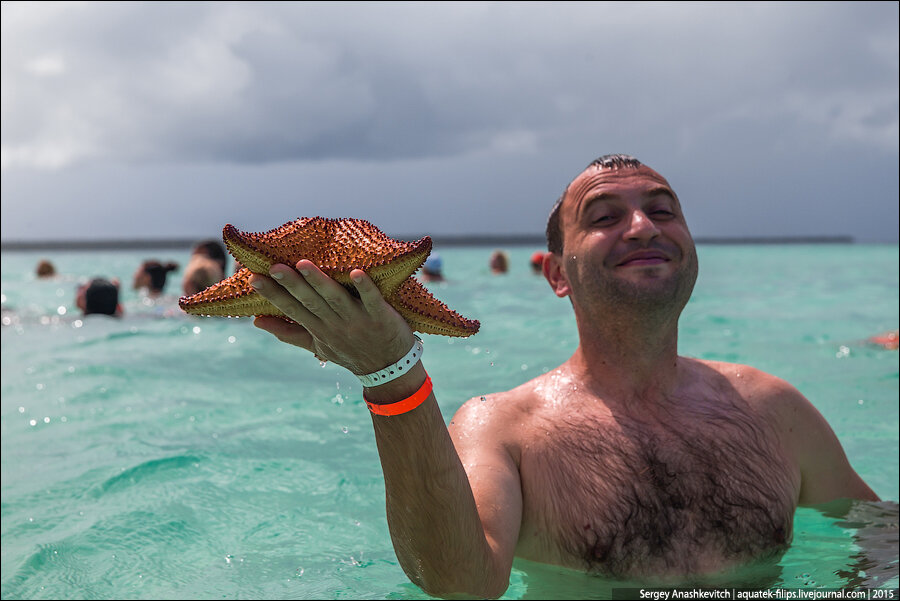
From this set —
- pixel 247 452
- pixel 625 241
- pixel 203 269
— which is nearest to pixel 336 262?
pixel 625 241

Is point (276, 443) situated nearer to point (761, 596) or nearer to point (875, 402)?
point (761, 596)

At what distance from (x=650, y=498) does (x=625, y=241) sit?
3.12 ft

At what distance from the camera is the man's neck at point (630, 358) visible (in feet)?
10.1

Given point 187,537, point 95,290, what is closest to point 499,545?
point 187,537

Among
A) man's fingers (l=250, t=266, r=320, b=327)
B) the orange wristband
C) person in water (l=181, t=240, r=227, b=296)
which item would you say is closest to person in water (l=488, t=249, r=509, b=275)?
person in water (l=181, t=240, r=227, b=296)

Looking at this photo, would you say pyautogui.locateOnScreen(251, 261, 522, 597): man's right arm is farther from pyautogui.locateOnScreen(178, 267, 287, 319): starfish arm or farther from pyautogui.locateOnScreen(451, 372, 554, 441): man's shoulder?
pyautogui.locateOnScreen(451, 372, 554, 441): man's shoulder

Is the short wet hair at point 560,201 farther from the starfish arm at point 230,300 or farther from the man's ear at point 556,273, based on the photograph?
the starfish arm at point 230,300

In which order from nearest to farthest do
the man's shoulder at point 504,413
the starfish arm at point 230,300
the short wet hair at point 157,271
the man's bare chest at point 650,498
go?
the starfish arm at point 230,300
the man's bare chest at point 650,498
the man's shoulder at point 504,413
the short wet hair at point 157,271

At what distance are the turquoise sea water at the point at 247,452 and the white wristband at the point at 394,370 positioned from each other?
129 centimetres

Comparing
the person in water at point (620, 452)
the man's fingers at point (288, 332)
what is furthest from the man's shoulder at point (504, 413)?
the man's fingers at point (288, 332)

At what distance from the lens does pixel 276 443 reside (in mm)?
5875

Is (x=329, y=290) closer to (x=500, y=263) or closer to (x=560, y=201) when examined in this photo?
(x=560, y=201)

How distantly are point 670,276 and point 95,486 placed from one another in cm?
386

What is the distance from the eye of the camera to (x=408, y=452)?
6.76 feet
